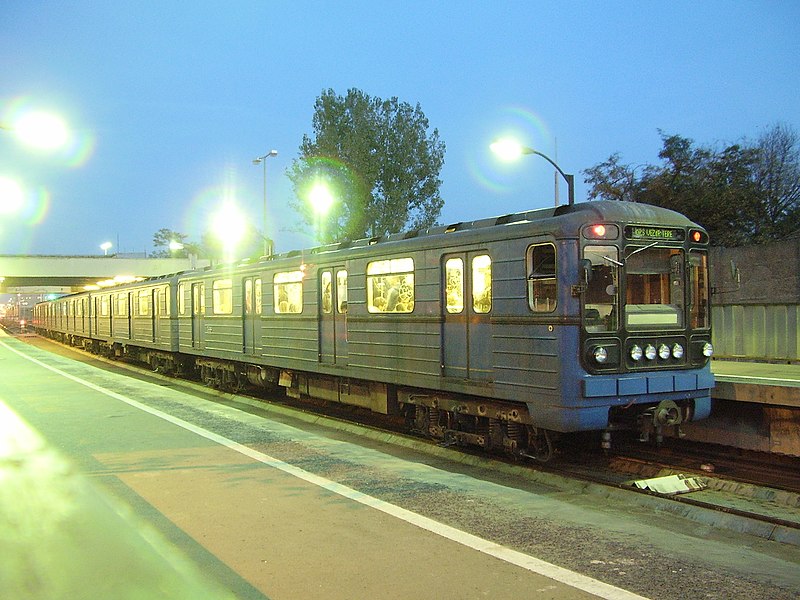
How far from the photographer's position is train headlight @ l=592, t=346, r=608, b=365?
8508 mm

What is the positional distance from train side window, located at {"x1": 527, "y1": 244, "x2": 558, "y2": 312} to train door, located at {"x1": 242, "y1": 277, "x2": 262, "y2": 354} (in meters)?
8.18

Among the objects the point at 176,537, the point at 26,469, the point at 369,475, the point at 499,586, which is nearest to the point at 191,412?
the point at 26,469

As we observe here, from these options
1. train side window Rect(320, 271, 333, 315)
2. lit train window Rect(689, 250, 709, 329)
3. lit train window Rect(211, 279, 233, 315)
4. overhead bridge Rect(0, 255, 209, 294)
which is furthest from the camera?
overhead bridge Rect(0, 255, 209, 294)

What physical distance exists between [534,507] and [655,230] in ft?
12.2

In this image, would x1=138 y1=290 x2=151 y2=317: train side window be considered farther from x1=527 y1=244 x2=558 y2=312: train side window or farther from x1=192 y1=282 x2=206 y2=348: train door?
x1=527 y1=244 x2=558 y2=312: train side window

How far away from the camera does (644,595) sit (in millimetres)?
4992

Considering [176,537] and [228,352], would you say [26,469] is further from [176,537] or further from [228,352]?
[228,352]

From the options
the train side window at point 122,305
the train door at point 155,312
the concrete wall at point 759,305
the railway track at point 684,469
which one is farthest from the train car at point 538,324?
the train side window at point 122,305

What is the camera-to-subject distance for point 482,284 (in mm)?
9617

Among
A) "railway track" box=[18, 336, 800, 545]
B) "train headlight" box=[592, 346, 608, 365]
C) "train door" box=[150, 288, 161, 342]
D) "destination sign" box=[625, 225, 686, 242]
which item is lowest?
"railway track" box=[18, 336, 800, 545]

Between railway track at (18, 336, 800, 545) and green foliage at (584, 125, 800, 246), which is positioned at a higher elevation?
green foliage at (584, 125, 800, 246)

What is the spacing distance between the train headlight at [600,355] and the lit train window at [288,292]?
6.83 metres

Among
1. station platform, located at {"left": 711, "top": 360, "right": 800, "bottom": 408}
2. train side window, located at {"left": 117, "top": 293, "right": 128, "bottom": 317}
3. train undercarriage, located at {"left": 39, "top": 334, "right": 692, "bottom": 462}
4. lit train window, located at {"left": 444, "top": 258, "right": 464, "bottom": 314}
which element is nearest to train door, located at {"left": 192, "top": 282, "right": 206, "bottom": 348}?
train undercarriage, located at {"left": 39, "top": 334, "right": 692, "bottom": 462}

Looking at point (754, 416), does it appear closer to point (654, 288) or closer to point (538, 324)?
point (654, 288)
